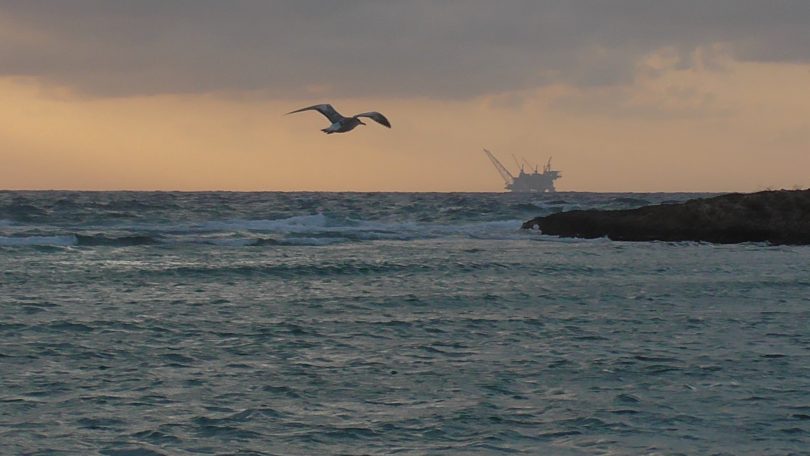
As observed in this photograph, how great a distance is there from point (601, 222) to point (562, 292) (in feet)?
68.9

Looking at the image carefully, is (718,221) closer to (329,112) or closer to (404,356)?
(329,112)

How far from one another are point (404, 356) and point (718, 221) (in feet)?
94.4

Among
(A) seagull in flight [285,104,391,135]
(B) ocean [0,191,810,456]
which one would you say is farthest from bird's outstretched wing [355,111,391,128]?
(B) ocean [0,191,810,456]

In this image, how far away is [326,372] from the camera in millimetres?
13336

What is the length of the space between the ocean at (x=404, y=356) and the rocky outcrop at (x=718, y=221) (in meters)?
8.35

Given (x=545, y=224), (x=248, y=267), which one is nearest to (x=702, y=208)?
(x=545, y=224)

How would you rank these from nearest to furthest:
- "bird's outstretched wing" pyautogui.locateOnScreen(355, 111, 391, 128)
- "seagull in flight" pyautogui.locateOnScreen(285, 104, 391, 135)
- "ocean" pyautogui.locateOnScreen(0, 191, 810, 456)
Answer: "ocean" pyautogui.locateOnScreen(0, 191, 810, 456) < "bird's outstretched wing" pyautogui.locateOnScreen(355, 111, 391, 128) < "seagull in flight" pyautogui.locateOnScreen(285, 104, 391, 135)

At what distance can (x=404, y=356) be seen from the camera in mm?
14562

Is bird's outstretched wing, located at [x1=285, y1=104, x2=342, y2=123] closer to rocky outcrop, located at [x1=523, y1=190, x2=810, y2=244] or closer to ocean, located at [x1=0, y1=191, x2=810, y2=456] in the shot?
ocean, located at [x1=0, y1=191, x2=810, y2=456]

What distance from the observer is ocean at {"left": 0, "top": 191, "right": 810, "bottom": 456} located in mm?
10180

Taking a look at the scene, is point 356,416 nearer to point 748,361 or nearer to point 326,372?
point 326,372

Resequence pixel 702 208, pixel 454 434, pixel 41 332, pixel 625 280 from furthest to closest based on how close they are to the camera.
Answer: pixel 702 208 < pixel 625 280 < pixel 41 332 < pixel 454 434

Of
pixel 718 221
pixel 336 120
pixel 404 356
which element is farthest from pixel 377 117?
pixel 718 221

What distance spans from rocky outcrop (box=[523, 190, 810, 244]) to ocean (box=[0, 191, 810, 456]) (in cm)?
835
